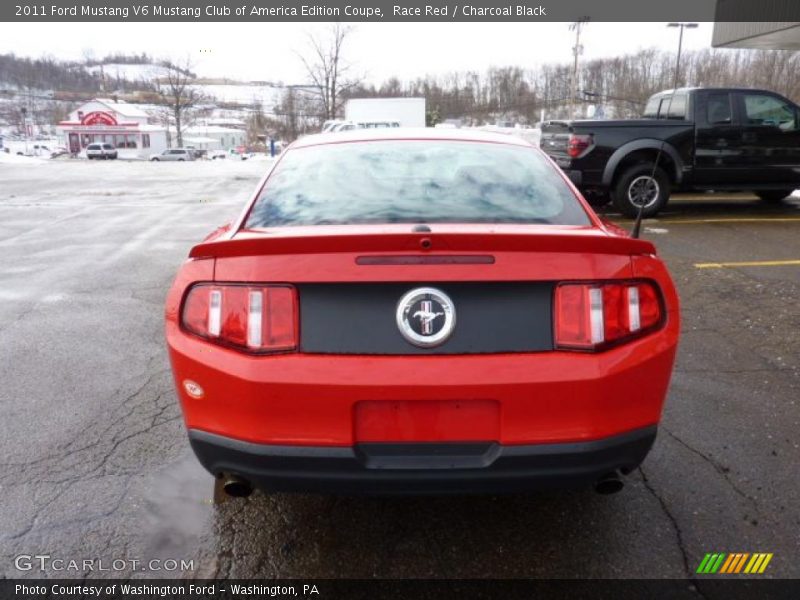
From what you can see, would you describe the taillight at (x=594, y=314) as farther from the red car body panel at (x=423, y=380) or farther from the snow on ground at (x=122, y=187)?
the snow on ground at (x=122, y=187)

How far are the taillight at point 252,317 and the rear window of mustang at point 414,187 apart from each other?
0.46 m

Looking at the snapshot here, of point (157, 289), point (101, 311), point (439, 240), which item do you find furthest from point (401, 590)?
point (157, 289)

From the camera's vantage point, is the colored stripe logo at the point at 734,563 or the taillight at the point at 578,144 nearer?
the colored stripe logo at the point at 734,563

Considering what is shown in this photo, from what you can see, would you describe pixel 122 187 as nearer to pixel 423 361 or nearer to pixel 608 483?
pixel 423 361

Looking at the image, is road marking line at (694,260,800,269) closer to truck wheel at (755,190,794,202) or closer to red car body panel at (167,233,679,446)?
truck wheel at (755,190,794,202)

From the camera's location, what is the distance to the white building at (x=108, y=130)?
253 feet

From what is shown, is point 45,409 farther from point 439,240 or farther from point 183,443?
point 439,240

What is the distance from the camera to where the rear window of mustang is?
2449 mm

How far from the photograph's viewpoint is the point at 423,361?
191 cm

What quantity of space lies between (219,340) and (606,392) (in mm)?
1289

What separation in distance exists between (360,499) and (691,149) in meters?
8.92

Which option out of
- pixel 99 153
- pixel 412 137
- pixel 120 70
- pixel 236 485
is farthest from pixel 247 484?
pixel 120 70

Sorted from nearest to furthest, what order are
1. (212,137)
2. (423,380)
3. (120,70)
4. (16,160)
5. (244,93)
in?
→ (423,380) < (16,160) < (212,137) < (120,70) < (244,93)

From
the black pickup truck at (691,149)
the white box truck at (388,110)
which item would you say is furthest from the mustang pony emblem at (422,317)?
the white box truck at (388,110)
